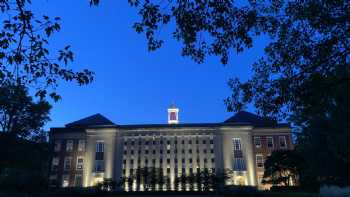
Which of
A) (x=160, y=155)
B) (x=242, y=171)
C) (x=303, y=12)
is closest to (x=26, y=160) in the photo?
(x=160, y=155)

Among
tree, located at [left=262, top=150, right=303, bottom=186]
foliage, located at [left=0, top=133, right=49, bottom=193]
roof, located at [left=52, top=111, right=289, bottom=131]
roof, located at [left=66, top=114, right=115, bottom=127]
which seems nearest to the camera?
foliage, located at [left=0, top=133, right=49, bottom=193]

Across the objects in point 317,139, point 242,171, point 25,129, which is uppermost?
point 25,129

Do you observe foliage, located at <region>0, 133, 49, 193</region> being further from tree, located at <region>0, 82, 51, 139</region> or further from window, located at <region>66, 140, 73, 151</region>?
window, located at <region>66, 140, 73, 151</region>

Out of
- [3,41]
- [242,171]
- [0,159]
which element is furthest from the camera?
[242,171]

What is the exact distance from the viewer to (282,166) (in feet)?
153

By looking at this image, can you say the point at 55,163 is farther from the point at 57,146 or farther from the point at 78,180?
the point at 78,180

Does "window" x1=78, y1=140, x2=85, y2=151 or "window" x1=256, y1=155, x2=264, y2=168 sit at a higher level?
"window" x1=78, y1=140, x2=85, y2=151

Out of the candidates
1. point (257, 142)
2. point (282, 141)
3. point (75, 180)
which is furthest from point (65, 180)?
point (282, 141)

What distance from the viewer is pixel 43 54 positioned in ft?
19.9

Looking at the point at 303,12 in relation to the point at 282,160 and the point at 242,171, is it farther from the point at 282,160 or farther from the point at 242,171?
the point at 242,171

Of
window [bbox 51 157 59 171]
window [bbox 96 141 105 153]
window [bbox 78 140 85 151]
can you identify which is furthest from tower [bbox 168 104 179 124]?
window [bbox 51 157 59 171]

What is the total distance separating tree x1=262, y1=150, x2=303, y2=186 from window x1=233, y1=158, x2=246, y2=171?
1118 centimetres

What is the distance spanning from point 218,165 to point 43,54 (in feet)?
189

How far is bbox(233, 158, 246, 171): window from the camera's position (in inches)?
2324
